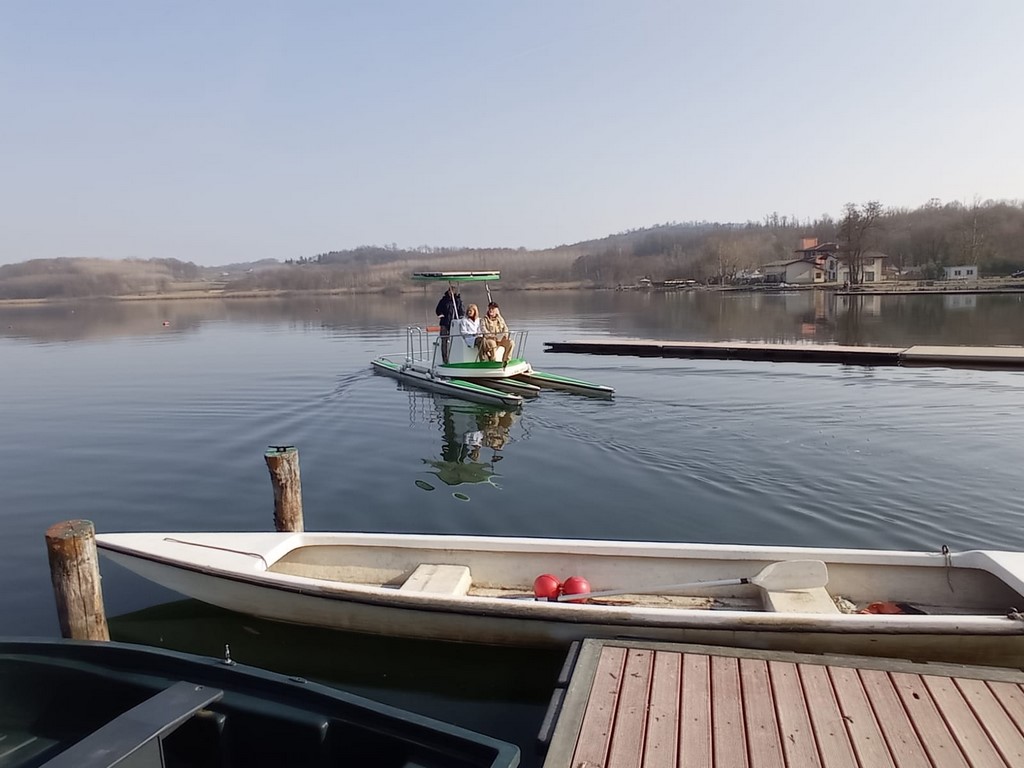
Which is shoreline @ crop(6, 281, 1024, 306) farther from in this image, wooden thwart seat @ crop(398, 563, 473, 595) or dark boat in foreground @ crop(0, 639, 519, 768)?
dark boat in foreground @ crop(0, 639, 519, 768)

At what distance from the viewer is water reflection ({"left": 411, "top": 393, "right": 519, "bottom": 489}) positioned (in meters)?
11.8

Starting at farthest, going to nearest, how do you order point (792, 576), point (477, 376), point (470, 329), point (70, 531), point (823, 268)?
point (823, 268) < point (470, 329) < point (477, 376) < point (792, 576) < point (70, 531)

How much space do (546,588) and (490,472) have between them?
571 cm

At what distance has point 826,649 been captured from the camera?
5.21 m

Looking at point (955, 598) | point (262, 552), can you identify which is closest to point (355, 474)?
point (262, 552)

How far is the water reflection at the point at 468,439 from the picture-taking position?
38.7ft

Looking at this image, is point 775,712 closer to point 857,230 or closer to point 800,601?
point 800,601

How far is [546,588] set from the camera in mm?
6137

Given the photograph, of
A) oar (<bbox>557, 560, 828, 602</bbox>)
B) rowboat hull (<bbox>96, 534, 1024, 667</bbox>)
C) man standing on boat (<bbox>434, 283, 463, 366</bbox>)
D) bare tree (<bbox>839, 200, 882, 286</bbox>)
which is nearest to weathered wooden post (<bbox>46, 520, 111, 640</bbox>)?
rowboat hull (<bbox>96, 534, 1024, 667</bbox>)

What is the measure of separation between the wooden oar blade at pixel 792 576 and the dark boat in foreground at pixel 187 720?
3.25 meters

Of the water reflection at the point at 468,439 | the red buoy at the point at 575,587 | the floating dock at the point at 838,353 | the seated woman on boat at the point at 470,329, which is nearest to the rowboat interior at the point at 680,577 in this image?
the red buoy at the point at 575,587

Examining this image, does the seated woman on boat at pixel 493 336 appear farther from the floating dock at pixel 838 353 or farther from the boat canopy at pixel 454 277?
the floating dock at pixel 838 353

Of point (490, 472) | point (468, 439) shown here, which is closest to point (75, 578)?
point (490, 472)

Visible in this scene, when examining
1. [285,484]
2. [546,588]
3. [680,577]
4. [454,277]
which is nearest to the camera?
[546,588]
